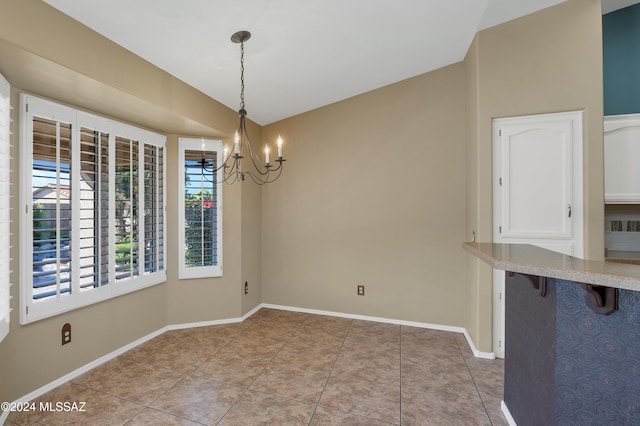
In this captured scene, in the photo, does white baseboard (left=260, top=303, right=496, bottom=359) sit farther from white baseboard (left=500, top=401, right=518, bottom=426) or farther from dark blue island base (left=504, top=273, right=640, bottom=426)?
dark blue island base (left=504, top=273, right=640, bottom=426)

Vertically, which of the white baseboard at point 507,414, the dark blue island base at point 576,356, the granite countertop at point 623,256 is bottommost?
the white baseboard at point 507,414

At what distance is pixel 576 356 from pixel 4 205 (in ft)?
10.9

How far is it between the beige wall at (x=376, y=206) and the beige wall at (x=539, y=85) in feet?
1.68

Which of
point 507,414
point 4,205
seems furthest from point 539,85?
point 4,205

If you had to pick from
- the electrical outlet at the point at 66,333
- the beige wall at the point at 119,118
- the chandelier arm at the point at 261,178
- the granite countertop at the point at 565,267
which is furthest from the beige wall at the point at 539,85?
the electrical outlet at the point at 66,333

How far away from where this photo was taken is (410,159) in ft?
11.6

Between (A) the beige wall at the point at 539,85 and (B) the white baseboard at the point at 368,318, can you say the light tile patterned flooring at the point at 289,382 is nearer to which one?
(B) the white baseboard at the point at 368,318

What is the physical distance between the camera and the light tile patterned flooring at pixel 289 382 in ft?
6.58

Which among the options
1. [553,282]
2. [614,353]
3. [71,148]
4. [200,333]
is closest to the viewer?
[614,353]

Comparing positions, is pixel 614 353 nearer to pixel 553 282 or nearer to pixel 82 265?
pixel 553 282

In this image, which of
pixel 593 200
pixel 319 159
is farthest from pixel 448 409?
pixel 319 159

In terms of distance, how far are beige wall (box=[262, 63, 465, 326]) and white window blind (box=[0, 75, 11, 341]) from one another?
2580 millimetres

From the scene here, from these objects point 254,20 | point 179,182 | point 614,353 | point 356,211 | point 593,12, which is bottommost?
point 614,353

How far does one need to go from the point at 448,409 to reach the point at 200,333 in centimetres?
258
